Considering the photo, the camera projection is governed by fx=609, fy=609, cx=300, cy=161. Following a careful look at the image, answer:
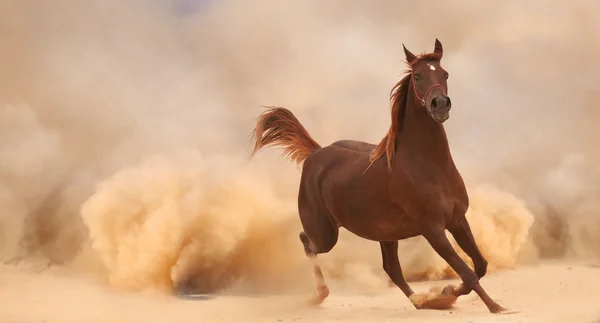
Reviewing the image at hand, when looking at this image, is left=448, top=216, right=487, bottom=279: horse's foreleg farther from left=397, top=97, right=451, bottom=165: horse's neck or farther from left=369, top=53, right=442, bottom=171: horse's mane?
left=369, top=53, right=442, bottom=171: horse's mane

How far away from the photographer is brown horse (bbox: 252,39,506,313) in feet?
18.0

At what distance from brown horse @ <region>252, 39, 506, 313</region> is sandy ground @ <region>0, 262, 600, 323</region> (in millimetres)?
452

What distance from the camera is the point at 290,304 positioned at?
22.8 feet

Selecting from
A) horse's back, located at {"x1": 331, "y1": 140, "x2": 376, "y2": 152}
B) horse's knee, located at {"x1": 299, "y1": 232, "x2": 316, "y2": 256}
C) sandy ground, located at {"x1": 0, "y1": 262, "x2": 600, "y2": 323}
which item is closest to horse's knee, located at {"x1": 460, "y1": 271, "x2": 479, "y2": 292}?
sandy ground, located at {"x1": 0, "y1": 262, "x2": 600, "y2": 323}

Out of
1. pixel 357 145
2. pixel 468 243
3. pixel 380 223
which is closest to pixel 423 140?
pixel 380 223

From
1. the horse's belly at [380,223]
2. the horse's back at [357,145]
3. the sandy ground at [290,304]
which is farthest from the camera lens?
the horse's back at [357,145]

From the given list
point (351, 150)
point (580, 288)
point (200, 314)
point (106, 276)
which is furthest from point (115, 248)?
point (580, 288)

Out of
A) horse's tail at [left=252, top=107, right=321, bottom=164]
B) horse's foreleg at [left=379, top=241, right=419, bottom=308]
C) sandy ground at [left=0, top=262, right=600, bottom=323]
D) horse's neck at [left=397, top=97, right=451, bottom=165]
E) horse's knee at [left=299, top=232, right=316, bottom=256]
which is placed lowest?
sandy ground at [left=0, top=262, right=600, bottom=323]

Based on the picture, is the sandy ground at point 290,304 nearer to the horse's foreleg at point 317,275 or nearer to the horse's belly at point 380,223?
the horse's foreleg at point 317,275

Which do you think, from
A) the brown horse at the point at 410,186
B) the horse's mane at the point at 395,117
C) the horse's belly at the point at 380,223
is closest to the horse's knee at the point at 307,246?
the brown horse at the point at 410,186

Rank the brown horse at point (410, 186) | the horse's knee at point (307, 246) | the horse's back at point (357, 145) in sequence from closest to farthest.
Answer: the brown horse at point (410, 186) < the horse's back at point (357, 145) < the horse's knee at point (307, 246)

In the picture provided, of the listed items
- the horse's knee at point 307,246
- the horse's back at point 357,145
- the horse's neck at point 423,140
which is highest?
the horse's back at point 357,145

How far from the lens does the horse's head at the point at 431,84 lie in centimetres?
529

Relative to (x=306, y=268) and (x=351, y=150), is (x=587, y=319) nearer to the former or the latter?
(x=351, y=150)
